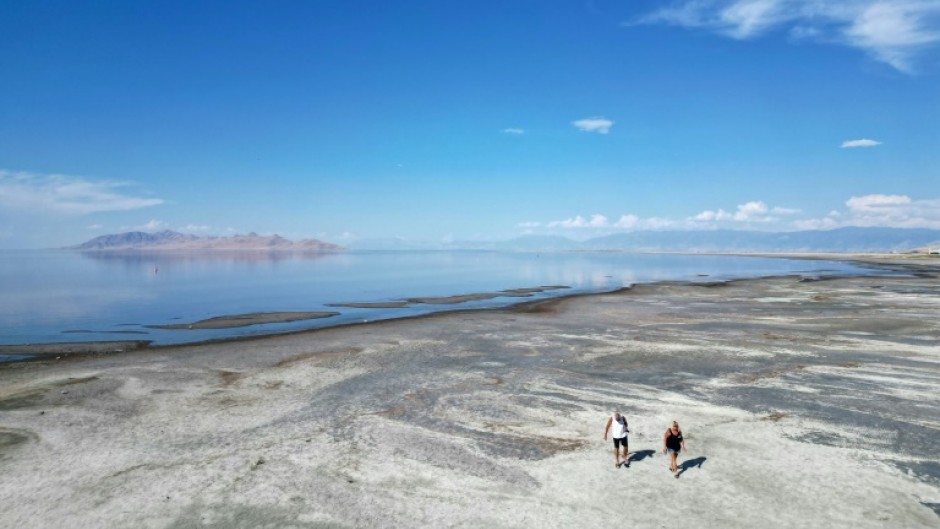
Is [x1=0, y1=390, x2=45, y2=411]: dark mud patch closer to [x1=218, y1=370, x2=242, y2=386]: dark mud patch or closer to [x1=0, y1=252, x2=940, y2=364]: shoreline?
[x1=218, y1=370, x2=242, y2=386]: dark mud patch

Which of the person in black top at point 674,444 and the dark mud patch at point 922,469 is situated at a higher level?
the person in black top at point 674,444

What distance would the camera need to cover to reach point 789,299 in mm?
57938

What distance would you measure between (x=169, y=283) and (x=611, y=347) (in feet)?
268

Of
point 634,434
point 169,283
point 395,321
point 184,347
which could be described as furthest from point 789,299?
point 169,283

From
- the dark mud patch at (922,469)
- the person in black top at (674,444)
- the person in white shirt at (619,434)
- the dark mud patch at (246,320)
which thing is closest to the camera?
the dark mud patch at (922,469)

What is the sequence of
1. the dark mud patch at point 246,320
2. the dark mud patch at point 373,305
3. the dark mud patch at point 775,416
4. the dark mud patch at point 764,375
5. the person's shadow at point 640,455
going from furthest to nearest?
1. the dark mud patch at point 373,305
2. the dark mud patch at point 246,320
3. the dark mud patch at point 764,375
4. the dark mud patch at point 775,416
5. the person's shadow at point 640,455

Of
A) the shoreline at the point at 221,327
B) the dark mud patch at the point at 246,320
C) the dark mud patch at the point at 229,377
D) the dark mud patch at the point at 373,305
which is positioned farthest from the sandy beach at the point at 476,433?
the dark mud patch at the point at 373,305

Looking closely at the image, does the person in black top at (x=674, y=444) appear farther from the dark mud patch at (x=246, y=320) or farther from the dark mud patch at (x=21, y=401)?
the dark mud patch at (x=246, y=320)

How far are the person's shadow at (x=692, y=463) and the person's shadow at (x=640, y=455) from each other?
1014 millimetres

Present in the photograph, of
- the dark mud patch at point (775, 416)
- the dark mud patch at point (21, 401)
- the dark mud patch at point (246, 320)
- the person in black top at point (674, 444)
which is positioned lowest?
the dark mud patch at point (775, 416)

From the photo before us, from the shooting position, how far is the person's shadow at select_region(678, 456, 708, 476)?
50.2 ft

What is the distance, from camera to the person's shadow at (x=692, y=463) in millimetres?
15306

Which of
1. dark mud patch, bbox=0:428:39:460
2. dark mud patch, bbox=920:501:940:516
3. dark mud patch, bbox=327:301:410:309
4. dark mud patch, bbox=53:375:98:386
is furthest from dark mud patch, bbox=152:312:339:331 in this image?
dark mud patch, bbox=920:501:940:516

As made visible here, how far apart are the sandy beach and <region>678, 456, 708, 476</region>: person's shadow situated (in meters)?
0.08
